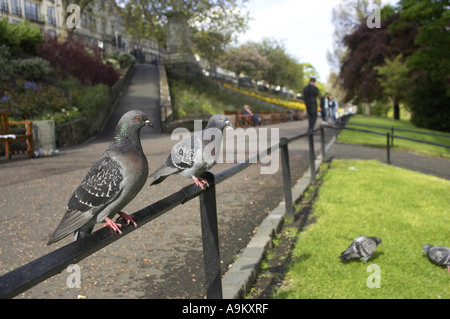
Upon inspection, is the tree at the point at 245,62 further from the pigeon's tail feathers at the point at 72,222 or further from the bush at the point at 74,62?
the pigeon's tail feathers at the point at 72,222

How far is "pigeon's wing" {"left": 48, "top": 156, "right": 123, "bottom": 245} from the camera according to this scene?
5.39 ft

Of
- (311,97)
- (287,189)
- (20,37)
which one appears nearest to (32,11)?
(20,37)

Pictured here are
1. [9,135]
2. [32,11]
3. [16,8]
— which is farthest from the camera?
[32,11]

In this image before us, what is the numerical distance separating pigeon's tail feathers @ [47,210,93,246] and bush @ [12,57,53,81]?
1683 centimetres

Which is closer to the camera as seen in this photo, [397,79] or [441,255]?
[441,255]

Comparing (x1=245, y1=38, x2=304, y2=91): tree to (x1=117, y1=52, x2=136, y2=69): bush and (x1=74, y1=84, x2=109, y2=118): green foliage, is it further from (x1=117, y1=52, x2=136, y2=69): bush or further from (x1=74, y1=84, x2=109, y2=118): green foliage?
(x1=74, y1=84, x2=109, y2=118): green foliage

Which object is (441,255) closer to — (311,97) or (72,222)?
(72,222)

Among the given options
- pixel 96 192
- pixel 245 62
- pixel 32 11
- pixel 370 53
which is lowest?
pixel 96 192

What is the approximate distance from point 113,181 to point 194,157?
873mm

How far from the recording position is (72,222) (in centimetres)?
162

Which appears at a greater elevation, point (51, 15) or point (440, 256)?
point (51, 15)

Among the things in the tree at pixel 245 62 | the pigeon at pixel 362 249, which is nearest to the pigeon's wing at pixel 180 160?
the pigeon at pixel 362 249
